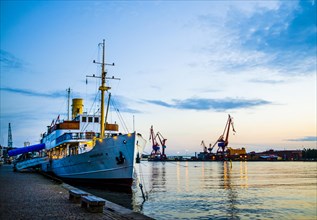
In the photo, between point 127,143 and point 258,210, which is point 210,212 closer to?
point 258,210

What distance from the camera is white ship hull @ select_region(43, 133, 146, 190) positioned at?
95.4 feet

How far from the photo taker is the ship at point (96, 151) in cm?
2940

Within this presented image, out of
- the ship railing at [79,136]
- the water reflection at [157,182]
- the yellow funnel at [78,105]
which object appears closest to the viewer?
the water reflection at [157,182]

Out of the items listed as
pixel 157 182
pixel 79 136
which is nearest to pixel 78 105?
pixel 79 136

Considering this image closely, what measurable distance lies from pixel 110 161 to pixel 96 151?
2063 millimetres

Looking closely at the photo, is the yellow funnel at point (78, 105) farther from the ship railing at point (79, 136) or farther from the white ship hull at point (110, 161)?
the white ship hull at point (110, 161)

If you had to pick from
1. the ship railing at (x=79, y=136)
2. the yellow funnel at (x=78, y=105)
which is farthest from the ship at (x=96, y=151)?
the yellow funnel at (x=78, y=105)

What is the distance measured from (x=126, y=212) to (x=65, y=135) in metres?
27.2

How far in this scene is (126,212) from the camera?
504 inches

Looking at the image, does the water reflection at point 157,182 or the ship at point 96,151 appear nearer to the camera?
the ship at point 96,151

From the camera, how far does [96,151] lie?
3138 centimetres

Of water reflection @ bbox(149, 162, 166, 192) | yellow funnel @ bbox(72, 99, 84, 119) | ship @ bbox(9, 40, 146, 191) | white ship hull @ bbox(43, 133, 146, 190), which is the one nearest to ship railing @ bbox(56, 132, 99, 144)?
ship @ bbox(9, 40, 146, 191)

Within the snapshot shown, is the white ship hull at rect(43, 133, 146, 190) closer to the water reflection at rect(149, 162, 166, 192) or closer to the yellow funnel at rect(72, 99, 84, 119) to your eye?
the water reflection at rect(149, 162, 166, 192)

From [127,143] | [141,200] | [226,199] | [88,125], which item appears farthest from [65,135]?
[226,199]
